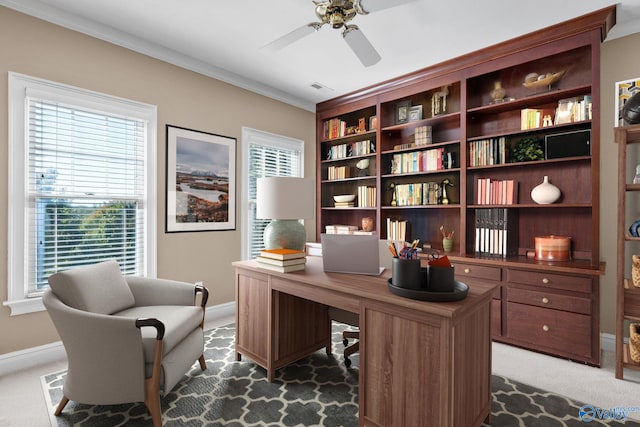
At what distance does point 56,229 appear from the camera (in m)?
2.61

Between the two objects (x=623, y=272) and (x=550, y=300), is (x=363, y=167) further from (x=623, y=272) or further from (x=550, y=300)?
(x=623, y=272)

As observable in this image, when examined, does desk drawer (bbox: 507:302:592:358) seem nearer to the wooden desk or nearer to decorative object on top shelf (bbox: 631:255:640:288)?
decorative object on top shelf (bbox: 631:255:640:288)

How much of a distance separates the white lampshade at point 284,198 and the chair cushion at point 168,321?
83 cm

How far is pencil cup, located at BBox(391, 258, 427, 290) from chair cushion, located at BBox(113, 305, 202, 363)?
1.33 m

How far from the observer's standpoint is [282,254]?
2.13m

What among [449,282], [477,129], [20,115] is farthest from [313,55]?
[449,282]

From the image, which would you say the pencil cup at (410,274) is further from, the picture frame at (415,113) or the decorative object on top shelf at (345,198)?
the decorative object on top shelf at (345,198)

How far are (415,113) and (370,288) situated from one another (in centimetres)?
288

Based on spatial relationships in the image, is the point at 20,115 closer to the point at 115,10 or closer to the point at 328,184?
the point at 115,10

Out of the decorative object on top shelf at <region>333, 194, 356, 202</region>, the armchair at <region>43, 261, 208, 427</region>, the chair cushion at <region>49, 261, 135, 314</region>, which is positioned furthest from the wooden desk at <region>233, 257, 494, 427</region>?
the decorative object on top shelf at <region>333, 194, 356, 202</region>

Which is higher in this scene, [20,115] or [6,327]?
[20,115]

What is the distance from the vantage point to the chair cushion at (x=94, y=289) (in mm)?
1933

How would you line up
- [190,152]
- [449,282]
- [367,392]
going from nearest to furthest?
[449,282], [367,392], [190,152]

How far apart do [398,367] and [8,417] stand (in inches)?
85.4
